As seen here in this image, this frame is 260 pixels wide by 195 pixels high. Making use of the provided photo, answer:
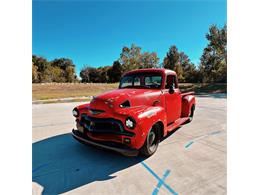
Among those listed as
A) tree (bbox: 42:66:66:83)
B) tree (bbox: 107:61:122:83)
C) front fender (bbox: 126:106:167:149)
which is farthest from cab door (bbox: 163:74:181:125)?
tree (bbox: 42:66:66:83)

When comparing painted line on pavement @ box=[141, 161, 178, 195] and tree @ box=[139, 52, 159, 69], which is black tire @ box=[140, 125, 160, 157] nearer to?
painted line on pavement @ box=[141, 161, 178, 195]

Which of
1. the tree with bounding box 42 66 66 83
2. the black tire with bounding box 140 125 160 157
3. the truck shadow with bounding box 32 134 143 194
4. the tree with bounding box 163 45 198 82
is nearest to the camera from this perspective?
the truck shadow with bounding box 32 134 143 194

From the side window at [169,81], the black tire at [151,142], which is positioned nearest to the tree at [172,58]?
the side window at [169,81]

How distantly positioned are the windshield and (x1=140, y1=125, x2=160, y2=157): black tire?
4.00ft

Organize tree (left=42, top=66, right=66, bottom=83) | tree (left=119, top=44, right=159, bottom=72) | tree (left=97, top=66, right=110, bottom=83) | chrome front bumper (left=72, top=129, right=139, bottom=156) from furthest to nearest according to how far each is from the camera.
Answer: tree (left=97, top=66, right=110, bottom=83), tree (left=42, top=66, right=66, bottom=83), tree (left=119, top=44, right=159, bottom=72), chrome front bumper (left=72, top=129, right=139, bottom=156)

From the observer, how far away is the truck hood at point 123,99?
10.4 feet

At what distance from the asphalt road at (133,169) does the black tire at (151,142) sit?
13 centimetres

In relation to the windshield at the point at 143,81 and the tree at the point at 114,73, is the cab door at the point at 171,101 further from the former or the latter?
the tree at the point at 114,73

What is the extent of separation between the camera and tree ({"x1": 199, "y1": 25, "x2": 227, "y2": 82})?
27641mm

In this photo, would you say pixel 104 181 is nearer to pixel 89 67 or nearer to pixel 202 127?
pixel 202 127

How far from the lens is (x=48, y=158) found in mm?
3326

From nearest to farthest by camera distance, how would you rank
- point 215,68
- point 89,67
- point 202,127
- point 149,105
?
point 149,105
point 202,127
point 215,68
point 89,67
